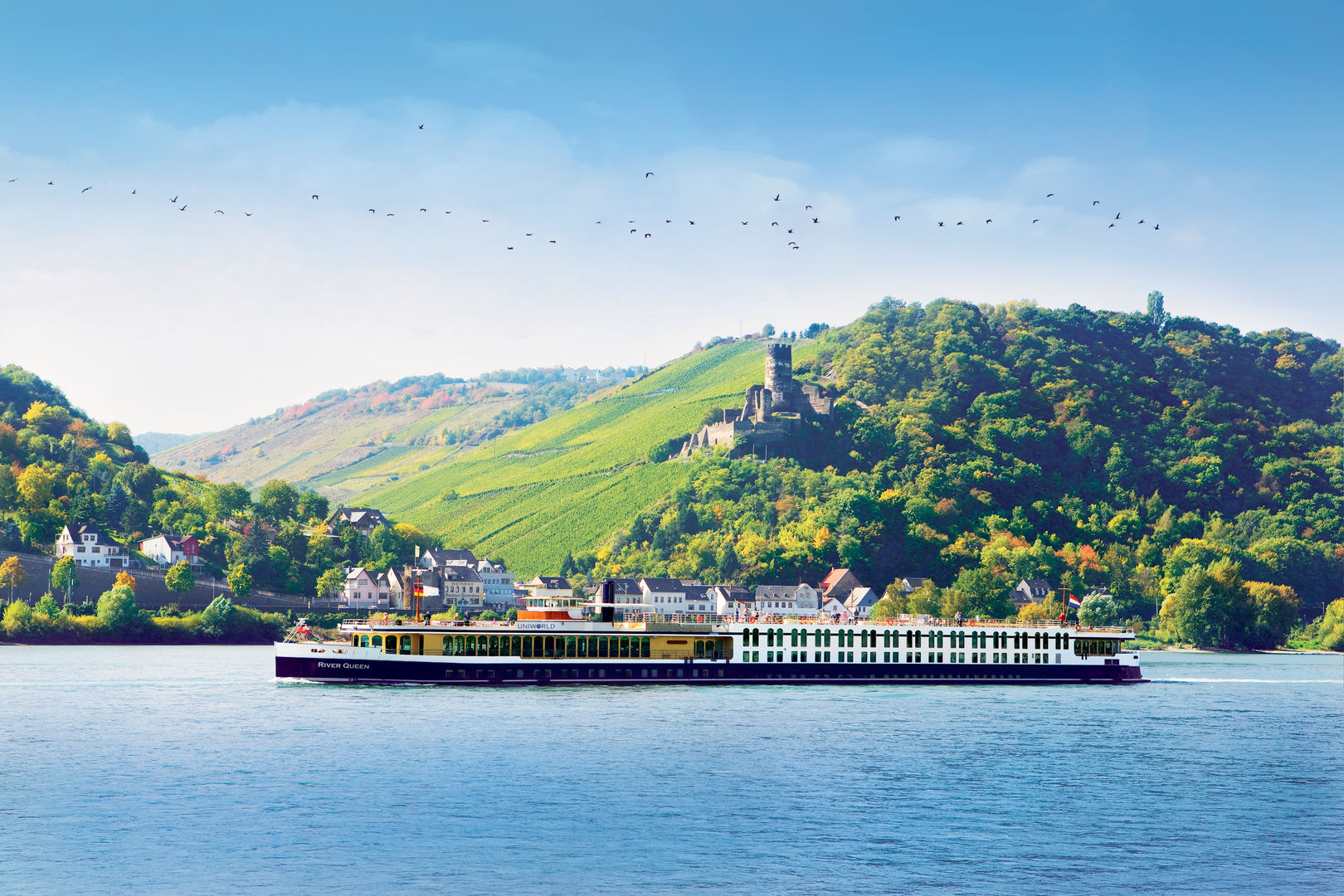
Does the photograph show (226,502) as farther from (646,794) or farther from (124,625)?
(646,794)

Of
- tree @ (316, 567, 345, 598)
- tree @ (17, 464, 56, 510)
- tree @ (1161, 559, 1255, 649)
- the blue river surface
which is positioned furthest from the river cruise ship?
tree @ (17, 464, 56, 510)

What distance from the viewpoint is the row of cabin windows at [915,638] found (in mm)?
81125

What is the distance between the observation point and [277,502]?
546 ft

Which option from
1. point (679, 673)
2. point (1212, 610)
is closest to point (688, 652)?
point (679, 673)

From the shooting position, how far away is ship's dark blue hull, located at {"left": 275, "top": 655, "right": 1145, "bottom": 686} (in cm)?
7350

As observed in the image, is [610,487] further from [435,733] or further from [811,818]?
[811,818]

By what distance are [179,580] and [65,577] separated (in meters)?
9.76

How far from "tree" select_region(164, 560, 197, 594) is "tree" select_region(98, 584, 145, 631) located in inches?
277

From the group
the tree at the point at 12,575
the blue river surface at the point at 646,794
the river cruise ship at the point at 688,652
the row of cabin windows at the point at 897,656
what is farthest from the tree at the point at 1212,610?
the tree at the point at 12,575

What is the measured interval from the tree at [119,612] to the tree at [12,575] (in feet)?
36.4

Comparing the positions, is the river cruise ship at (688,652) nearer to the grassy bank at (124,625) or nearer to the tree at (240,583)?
the grassy bank at (124,625)

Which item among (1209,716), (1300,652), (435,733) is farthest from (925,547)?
(435,733)

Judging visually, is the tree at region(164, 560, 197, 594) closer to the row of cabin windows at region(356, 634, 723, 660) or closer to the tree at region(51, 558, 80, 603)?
the tree at region(51, 558, 80, 603)

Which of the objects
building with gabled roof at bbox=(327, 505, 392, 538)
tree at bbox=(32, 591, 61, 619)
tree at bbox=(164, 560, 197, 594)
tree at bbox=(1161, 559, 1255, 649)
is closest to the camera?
tree at bbox=(32, 591, 61, 619)
